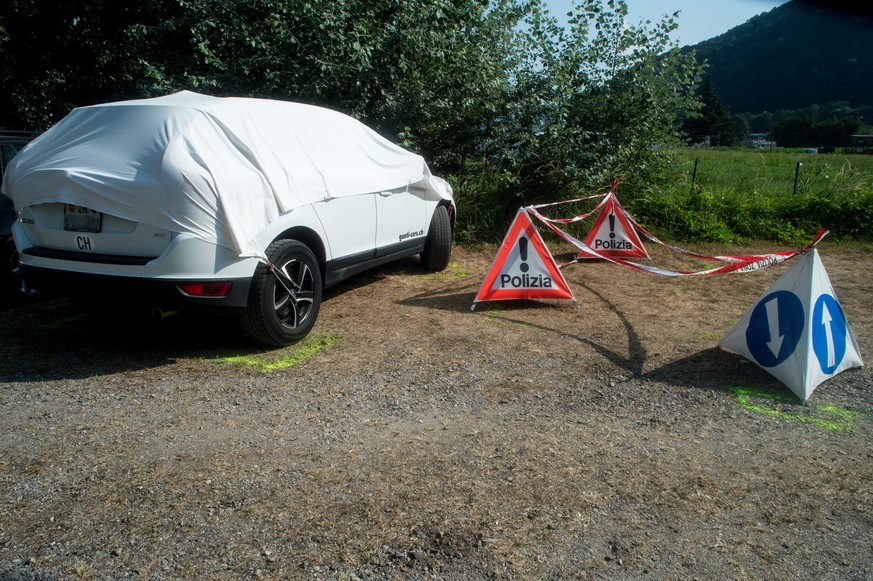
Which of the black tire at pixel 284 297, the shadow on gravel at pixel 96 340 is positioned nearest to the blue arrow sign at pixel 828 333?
the black tire at pixel 284 297

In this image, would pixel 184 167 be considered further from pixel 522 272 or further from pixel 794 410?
pixel 794 410

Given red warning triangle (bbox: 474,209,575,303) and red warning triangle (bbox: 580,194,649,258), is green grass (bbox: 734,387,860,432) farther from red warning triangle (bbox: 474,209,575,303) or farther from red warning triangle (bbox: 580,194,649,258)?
red warning triangle (bbox: 580,194,649,258)

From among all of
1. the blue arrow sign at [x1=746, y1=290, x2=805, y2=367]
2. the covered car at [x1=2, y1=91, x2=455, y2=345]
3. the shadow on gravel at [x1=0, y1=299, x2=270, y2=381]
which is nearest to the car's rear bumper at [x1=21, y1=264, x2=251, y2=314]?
the covered car at [x1=2, y1=91, x2=455, y2=345]

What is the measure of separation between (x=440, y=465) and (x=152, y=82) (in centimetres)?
833

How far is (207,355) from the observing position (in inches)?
206

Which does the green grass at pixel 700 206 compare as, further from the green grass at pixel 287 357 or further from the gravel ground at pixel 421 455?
the green grass at pixel 287 357

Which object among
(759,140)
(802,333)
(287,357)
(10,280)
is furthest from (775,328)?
(759,140)

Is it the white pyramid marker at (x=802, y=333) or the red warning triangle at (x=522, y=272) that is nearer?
the white pyramid marker at (x=802, y=333)

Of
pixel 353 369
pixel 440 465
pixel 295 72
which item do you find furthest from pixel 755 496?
pixel 295 72

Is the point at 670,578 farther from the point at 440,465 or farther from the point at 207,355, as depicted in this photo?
the point at 207,355

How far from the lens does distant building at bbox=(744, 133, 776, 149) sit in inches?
2184

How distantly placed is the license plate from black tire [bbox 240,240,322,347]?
44.4 inches

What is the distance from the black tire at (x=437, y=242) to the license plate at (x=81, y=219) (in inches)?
152

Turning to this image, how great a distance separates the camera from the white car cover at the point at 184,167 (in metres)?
4.55
